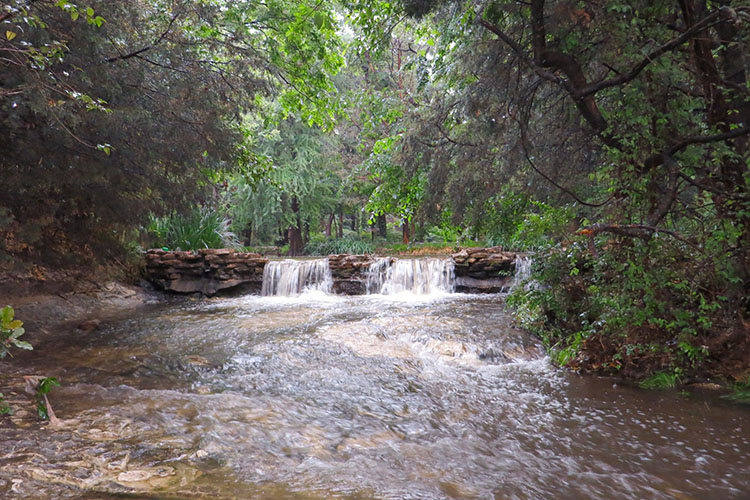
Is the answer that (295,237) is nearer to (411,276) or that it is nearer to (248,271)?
(248,271)

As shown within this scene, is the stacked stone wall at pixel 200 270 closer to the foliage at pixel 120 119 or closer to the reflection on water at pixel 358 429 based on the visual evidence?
the foliage at pixel 120 119

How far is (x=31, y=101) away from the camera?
315 centimetres

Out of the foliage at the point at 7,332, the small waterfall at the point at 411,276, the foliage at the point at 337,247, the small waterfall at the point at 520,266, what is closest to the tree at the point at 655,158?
the foliage at the point at 7,332

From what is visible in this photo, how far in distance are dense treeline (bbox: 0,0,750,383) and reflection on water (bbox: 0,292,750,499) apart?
914mm

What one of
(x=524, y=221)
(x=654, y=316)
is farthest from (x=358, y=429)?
(x=524, y=221)

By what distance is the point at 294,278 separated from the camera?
1235 centimetres

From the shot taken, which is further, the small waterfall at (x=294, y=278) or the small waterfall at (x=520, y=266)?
the small waterfall at (x=294, y=278)

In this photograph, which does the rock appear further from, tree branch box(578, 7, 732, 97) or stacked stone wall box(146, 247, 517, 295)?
tree branch box(578, 7, 732, 97)

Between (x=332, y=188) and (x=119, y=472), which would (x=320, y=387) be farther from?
(x=332, y=188)

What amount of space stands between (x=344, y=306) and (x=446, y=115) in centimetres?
483

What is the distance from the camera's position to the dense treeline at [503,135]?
3.54m

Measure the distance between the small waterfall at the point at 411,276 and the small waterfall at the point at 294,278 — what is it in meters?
1.33

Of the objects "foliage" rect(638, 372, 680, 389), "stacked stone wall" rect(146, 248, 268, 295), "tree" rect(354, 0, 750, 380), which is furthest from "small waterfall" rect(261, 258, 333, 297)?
"foliage" rect(638, 372, 680, 389)

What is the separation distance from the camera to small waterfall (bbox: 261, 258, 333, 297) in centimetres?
1216
